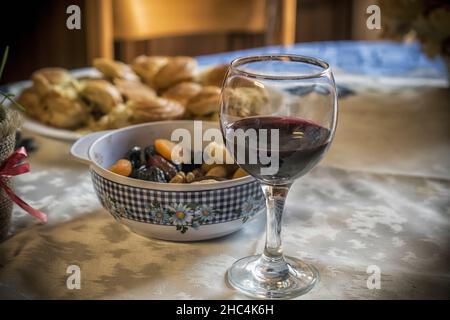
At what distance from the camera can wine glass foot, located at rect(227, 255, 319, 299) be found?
588 millimetres

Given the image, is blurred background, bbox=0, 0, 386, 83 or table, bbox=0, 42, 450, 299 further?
blurred background, bbox=0, 0, 386, 83

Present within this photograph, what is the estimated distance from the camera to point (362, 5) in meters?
3.46

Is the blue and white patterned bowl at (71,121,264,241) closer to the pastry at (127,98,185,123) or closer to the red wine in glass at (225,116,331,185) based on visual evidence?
the red wine in glass at (225,116,331,185)

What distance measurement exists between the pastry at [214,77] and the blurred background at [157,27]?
60 centimetres

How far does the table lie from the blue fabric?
502mm

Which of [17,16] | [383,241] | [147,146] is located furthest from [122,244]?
[17,16]

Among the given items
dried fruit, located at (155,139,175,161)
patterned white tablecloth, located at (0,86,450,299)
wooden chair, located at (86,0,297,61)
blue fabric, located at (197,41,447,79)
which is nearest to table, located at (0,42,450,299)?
patterned white tablecloth, located at (0,86,450,299)

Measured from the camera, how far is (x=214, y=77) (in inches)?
45.6

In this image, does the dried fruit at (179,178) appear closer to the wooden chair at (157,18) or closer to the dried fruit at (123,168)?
the dried fruit at (123,168)

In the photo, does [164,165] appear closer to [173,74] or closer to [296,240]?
[296,240]

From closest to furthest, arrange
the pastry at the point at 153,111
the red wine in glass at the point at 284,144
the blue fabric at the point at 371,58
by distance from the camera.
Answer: the red wine in glass at the point at 284,144 → the pastry at the point at 153,111 → the blue fabric at the point at 371,58

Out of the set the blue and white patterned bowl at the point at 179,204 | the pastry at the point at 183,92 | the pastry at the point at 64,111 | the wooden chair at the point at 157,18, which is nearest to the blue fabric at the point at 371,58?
the wooden chair at the point at 157,18

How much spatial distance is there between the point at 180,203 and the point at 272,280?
12 cm

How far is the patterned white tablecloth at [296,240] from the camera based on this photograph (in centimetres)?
60
